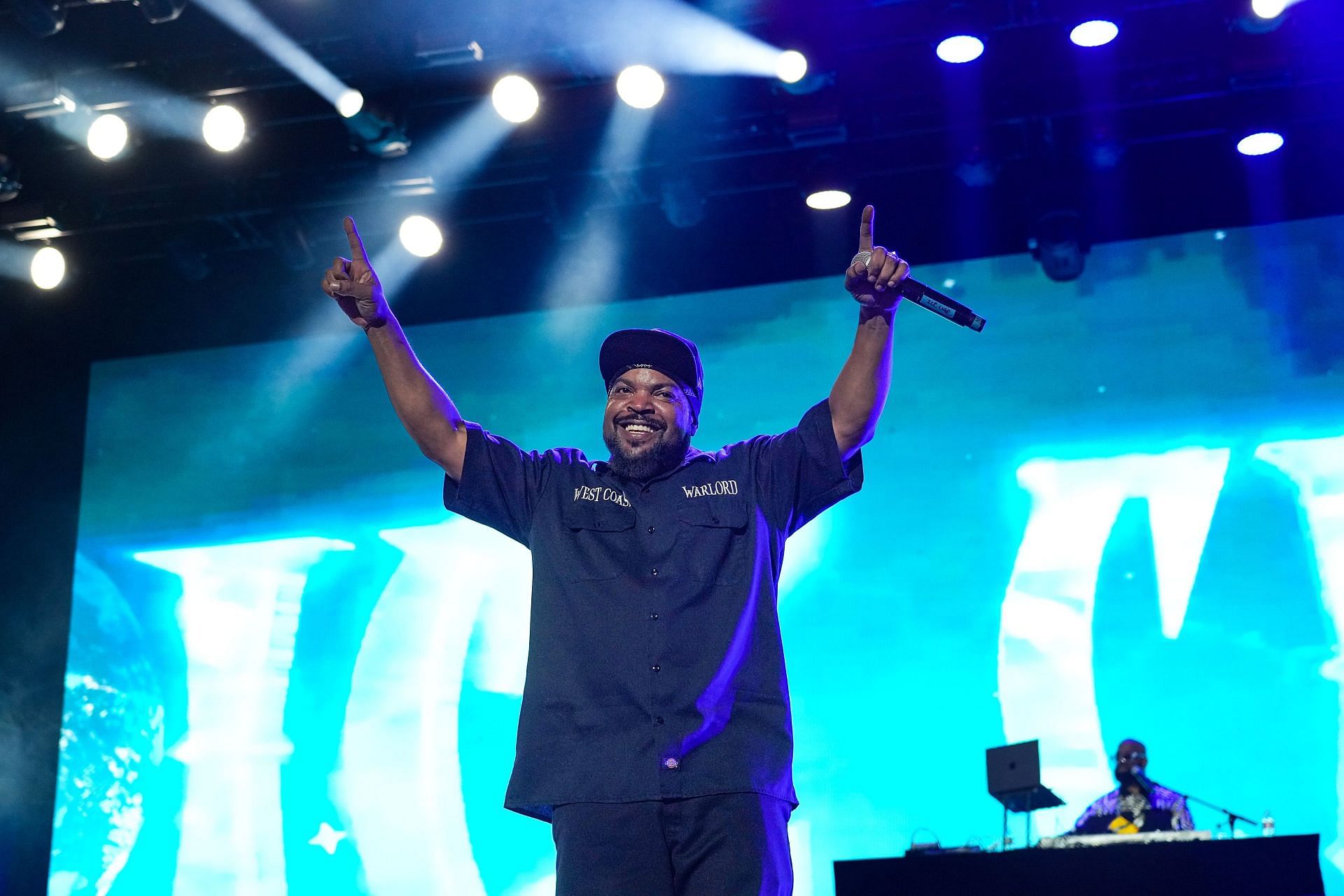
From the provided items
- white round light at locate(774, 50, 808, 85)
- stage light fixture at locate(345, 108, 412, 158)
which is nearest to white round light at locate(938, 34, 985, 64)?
white round light at locate(774, 50, 808, 85)

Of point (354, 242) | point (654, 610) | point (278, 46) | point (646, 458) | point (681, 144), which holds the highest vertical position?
point (278, 46)

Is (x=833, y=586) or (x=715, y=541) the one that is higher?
(x=833, y=586)

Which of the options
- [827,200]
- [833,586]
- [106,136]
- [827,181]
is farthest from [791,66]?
[106,136]

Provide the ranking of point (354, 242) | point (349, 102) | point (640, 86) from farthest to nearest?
point (349, 102) < point (640, 86) < point (354, 242)

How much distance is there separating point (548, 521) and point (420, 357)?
4.13m

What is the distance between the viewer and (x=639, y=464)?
230 cm

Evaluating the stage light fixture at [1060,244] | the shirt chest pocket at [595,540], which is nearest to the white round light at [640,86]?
the stage light fixture at [1060,244]

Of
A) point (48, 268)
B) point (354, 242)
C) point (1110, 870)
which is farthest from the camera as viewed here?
point (48, 268)

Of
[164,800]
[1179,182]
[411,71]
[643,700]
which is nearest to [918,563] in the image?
[1179,182]

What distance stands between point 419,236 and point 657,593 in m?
3.88

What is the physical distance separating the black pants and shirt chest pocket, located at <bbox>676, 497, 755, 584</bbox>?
35 cm

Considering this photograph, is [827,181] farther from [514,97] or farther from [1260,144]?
[1260,144]

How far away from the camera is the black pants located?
191cm

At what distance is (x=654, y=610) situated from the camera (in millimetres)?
2102
